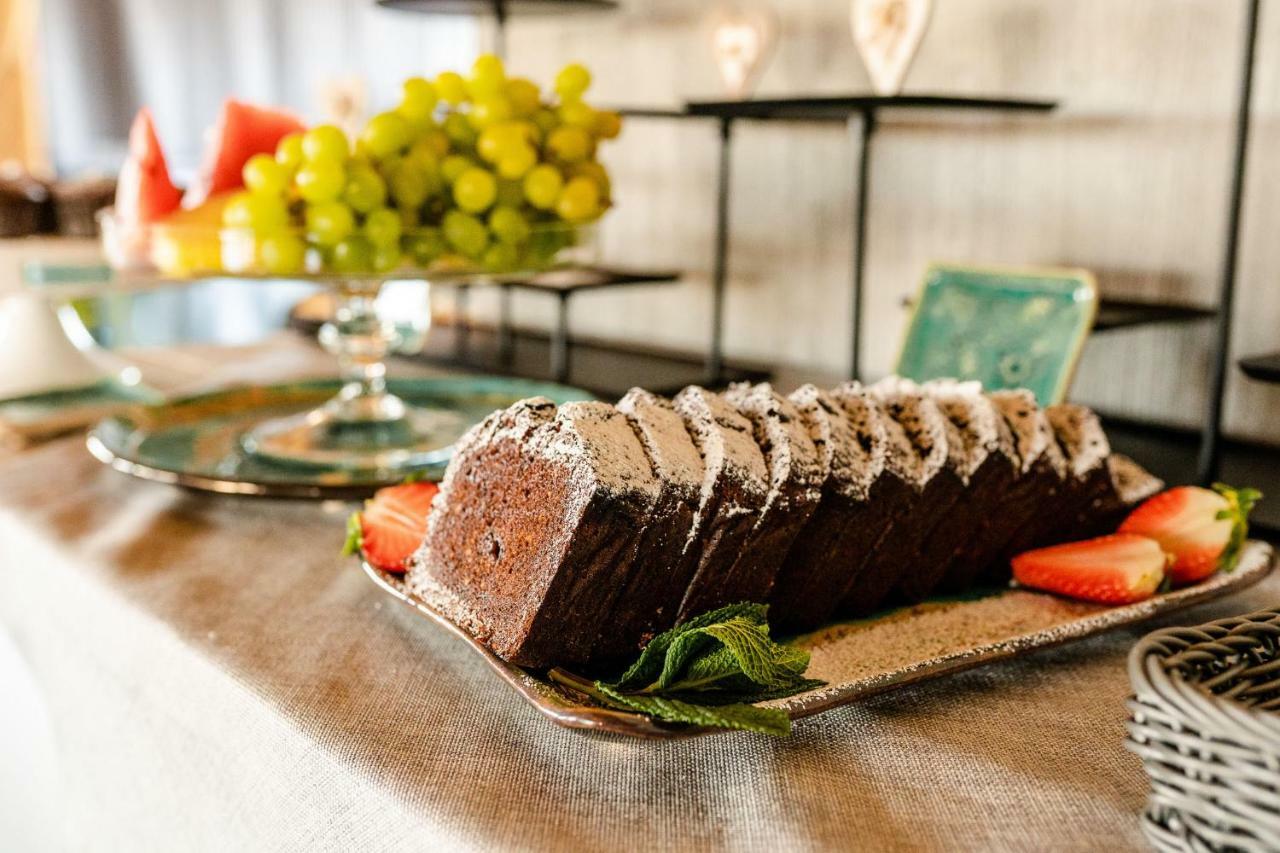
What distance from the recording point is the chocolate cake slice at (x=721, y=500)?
2.07ft

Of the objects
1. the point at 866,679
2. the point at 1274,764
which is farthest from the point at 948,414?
the point at 1274,764

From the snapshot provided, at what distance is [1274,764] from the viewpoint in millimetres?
414

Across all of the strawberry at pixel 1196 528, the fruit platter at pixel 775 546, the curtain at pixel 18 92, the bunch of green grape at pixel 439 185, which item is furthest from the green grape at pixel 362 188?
the curtain at pixel 18 92

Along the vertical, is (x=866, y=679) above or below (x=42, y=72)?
below

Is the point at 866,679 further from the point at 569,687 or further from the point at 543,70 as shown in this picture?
the point at 543,70

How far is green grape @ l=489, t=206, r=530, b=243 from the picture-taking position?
108 cm

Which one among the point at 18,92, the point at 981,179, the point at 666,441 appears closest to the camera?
the point at 666,441

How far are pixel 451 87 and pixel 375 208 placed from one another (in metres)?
0.17

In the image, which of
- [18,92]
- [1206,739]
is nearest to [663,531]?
[1206,739]

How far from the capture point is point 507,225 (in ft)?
3.54

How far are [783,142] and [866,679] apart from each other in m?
1.18

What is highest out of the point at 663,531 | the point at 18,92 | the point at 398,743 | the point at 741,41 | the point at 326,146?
the point at 18,92

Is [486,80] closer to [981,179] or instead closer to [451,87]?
[451,87]

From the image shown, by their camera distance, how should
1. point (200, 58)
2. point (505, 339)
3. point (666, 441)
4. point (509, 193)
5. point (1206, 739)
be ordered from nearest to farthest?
point (1206, 739) < point (666, 441) < point (509, 193) < point (505, 339) < point (200, 58)
